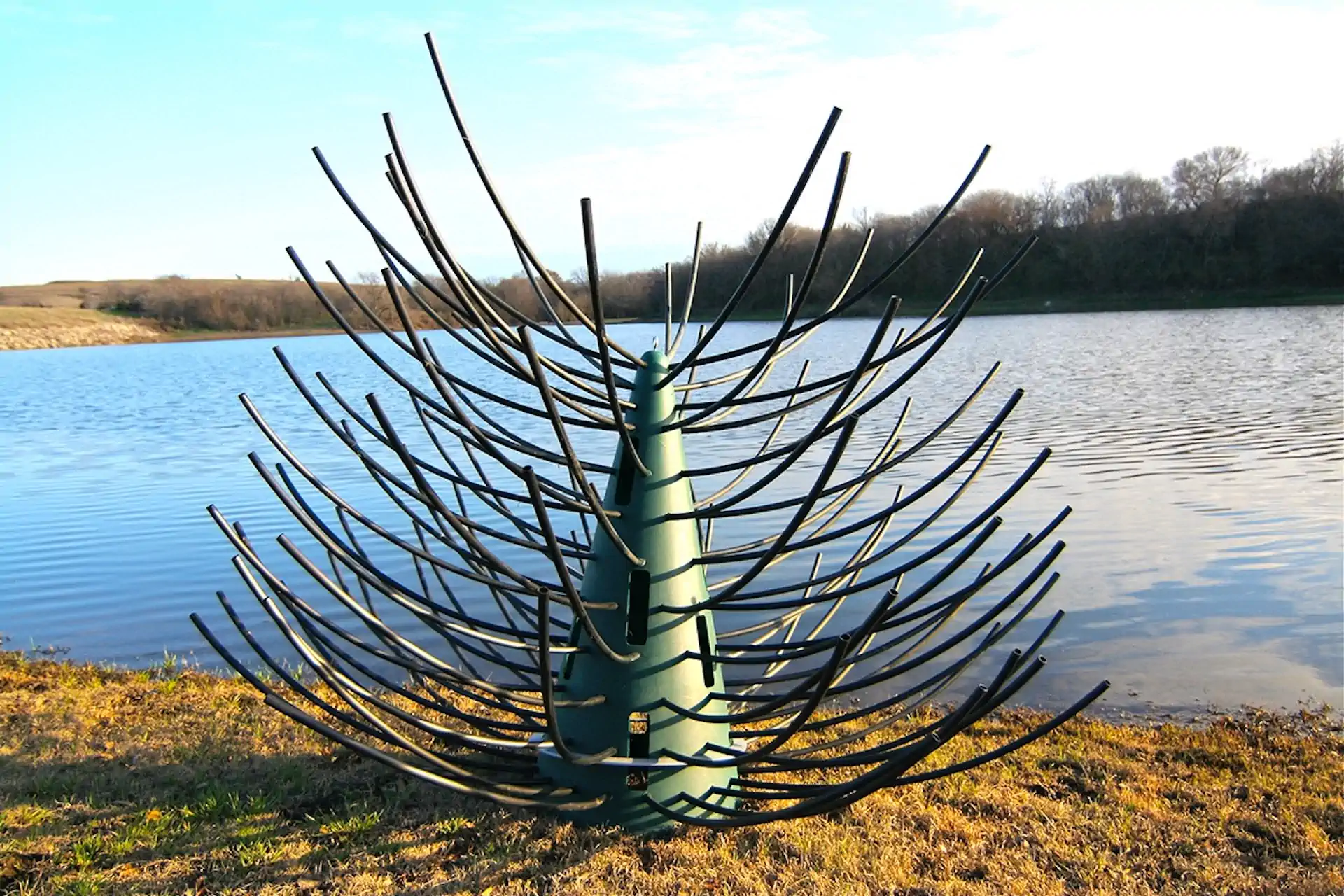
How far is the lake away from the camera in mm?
6840

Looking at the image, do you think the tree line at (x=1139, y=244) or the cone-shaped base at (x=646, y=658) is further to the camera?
the tree line at (x=1139, y=244)

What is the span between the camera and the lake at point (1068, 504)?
6.84m

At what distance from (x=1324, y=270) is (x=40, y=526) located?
5810 cm

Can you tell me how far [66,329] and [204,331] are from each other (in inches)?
362

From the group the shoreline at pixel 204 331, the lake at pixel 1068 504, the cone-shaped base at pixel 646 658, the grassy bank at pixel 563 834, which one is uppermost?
the shoreline at pixel 204 331

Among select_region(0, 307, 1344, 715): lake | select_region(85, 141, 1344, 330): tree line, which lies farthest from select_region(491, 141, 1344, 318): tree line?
select_region(0, 307, 1344, 715): lake

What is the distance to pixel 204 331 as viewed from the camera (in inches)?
3017

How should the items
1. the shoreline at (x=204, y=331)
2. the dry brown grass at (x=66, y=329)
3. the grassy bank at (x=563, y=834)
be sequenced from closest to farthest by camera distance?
the grassy bank at (x=563, y=834) → the shoreline at (x=204, y=331) → the dry brown grass at (x=66, y=329)

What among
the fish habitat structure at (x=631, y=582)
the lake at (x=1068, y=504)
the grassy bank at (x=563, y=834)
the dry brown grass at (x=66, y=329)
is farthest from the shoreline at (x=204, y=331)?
the fish habitat structure at (x=631, y=582)

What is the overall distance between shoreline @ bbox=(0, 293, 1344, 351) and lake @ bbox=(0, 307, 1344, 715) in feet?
81.2

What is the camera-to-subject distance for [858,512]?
1007cm

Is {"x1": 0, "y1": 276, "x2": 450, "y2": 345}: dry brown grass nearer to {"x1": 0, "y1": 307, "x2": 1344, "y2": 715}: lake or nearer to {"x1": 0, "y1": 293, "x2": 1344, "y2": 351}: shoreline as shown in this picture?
{"x1": 0, "y1": 293, "x2": 1344, "y2": 351}: shoreline

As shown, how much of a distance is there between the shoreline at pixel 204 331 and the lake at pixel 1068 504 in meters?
24.8

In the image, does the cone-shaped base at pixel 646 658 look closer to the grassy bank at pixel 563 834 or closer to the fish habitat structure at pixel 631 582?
the fish habitat structure at pixel 631 582
